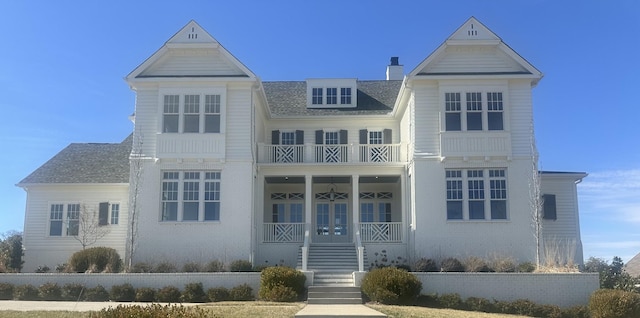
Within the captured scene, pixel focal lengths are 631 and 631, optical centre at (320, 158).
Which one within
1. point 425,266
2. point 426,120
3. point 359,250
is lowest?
point 425,266

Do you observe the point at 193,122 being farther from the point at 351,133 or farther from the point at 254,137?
the point at 351,133

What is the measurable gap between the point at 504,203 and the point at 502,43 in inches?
261

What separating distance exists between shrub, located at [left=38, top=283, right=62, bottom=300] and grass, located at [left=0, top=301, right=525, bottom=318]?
4385mm

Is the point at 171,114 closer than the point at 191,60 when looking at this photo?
Yes

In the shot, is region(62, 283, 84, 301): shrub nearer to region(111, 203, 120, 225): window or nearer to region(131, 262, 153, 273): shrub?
region(131, 262, 153, 273): shrub

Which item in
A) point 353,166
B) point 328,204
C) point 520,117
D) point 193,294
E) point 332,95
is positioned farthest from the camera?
point 332,95

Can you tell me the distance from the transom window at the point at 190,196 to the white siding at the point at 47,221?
4138 millimetres

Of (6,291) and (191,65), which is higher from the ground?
(191,65)

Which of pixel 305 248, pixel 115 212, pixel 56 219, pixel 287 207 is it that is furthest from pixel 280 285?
pixel 56 219

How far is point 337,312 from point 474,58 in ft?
44.5

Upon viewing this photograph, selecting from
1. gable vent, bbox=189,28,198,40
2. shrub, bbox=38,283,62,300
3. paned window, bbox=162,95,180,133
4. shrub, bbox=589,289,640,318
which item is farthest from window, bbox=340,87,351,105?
shrub, bbox=38,283,62,300

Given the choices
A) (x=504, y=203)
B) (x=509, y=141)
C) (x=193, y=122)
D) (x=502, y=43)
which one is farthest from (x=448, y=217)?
(x=193, y=122)

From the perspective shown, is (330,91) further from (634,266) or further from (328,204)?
(634,266)

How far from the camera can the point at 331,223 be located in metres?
31.2
